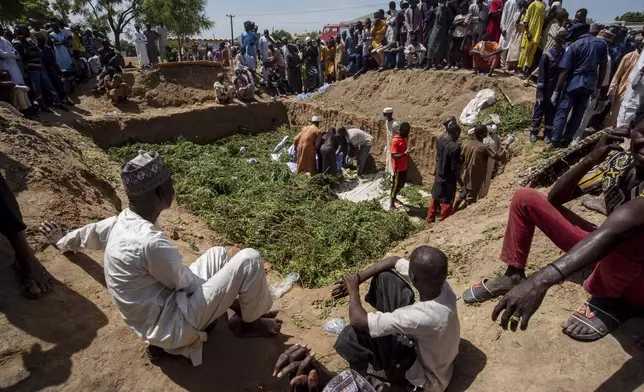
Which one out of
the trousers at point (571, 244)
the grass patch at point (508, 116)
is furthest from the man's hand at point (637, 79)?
the trousers at point (571, 244)

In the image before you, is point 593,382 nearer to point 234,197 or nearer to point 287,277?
point 287,277

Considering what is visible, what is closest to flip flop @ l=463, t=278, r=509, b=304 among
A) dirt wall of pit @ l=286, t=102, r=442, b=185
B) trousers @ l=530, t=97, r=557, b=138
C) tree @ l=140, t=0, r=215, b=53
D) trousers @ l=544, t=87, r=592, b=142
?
trousers @ l=544, t=87, r=592, b=142

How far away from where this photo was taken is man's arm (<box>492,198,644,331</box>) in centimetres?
202

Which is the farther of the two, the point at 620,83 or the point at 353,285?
the point at 620,83

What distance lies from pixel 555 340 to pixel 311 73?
13.8 m

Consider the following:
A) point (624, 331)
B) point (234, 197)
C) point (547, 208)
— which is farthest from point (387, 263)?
point (234, 197)

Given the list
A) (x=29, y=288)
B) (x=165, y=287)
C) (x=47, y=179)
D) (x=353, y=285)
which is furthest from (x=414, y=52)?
(x=29, y=288)

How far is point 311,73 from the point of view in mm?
15148

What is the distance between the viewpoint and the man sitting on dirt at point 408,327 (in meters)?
2.32

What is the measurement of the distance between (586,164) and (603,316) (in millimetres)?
1065

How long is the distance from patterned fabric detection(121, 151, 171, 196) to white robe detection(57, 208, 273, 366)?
0.18 m

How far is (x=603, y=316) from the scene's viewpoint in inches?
106

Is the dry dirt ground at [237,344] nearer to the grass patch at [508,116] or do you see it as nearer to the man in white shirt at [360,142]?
the grass patch at [508,116]

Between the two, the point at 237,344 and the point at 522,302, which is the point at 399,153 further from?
the point at 522,302
